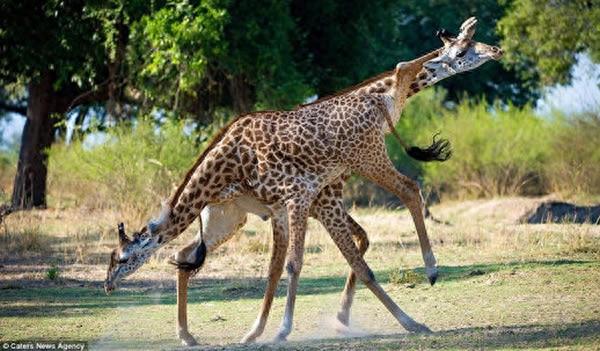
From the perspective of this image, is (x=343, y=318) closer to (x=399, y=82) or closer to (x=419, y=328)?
(x=419, y=328)

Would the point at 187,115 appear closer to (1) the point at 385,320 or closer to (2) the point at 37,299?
(2) the point at 37,299

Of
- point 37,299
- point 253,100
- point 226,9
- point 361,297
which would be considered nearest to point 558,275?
point 361,297

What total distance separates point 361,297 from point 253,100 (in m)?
9.89

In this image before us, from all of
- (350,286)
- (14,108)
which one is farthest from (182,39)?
(14,108)

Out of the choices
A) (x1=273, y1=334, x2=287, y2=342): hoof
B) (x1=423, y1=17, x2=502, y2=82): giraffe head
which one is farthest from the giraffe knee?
(x1=423, y1=17, x2=502, y2=82): giraffe head

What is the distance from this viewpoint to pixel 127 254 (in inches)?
347

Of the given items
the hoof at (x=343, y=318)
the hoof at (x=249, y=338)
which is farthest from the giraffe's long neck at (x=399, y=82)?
the hoof at (x=249, y=338)

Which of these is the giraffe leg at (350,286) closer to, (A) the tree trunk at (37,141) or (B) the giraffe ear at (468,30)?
(B) the giraffe ear at (468,30)

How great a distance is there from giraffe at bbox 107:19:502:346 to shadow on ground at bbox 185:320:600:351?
0.41m

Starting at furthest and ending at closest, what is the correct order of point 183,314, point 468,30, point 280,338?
point 468,30 → point 183,314 → point 280,338

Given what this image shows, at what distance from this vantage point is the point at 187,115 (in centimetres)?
2061

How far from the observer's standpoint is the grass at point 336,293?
28.6ft

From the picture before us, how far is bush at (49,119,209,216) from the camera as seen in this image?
1769 cm

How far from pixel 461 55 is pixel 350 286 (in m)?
2.42
